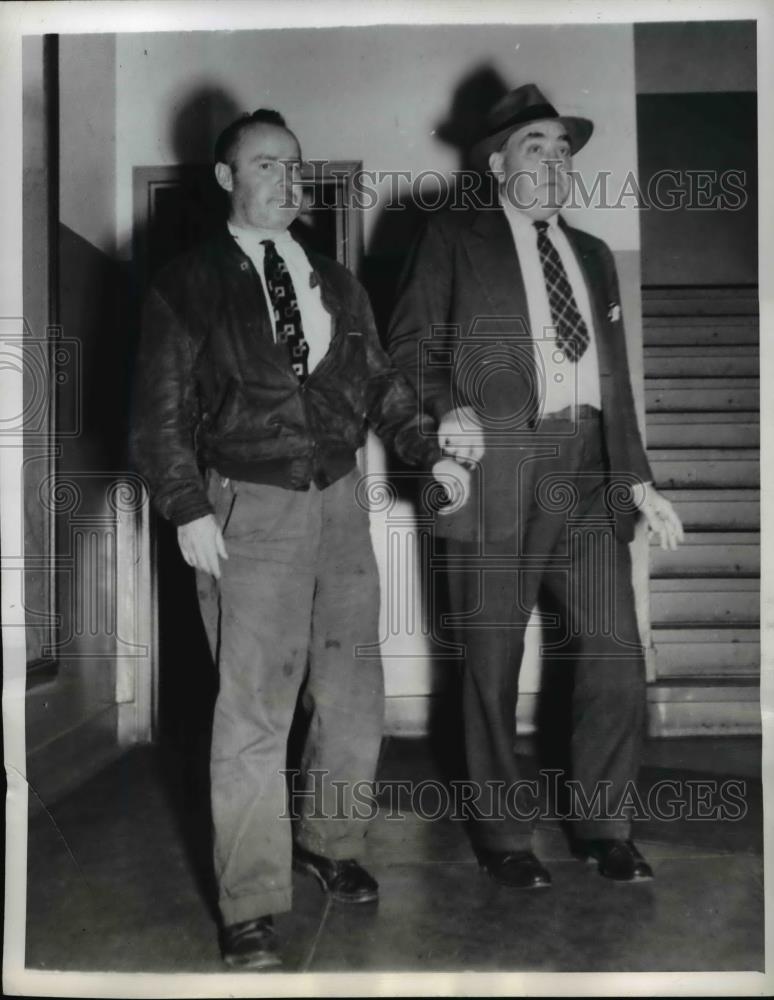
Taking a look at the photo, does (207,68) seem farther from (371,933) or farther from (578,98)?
(371,933)

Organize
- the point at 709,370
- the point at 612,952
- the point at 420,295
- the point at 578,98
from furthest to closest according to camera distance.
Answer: the point at 709,370 → the point at 578,98 → the point at 420,295 → the point at 612,952

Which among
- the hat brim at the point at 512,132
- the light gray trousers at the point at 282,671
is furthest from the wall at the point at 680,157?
the light gray trousers at the point at 282,671

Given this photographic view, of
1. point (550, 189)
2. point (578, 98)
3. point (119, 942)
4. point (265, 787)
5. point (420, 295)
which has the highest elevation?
point (578, 98)

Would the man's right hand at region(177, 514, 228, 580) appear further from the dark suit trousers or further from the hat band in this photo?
the hat band

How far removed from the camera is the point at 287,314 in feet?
6.53

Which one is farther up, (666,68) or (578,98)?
(666,68)

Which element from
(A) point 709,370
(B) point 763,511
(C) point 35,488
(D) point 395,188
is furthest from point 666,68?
(C) point 35,488

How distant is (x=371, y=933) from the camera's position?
1.91m

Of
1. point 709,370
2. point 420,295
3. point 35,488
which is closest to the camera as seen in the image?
point 420,295

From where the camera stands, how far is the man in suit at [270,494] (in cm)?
185

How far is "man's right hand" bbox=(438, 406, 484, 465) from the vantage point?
2043 millimetres

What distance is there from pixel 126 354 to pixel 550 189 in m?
1.70

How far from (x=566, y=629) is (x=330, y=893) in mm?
861

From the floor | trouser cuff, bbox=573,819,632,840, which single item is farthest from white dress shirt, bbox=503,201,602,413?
the floor
